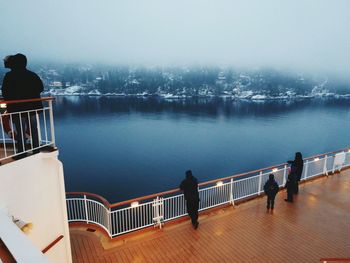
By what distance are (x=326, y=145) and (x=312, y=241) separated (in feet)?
149

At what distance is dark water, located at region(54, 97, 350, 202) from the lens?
29969 millimetres

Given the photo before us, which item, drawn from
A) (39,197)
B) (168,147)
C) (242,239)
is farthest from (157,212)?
(168,147)

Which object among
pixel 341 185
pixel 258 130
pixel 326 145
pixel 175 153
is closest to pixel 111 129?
pixel 175 153

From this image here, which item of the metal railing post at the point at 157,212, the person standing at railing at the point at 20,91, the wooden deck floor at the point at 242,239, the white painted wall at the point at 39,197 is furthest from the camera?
the metal railing post at the point at 157,212

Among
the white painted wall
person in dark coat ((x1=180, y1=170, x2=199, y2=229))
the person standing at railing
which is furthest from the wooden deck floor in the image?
the person standing at railing

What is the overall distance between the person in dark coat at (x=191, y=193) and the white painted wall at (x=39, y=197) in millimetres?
2865

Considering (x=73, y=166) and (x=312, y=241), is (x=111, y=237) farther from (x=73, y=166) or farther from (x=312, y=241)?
(x=73, y=166)

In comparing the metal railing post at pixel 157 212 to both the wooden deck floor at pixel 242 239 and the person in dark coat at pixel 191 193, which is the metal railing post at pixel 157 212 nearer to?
the wooden deck floor at pixel 242 239

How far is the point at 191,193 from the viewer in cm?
655

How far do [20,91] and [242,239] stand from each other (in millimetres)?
5735

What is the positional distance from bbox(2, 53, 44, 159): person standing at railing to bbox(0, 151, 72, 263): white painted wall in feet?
0.87

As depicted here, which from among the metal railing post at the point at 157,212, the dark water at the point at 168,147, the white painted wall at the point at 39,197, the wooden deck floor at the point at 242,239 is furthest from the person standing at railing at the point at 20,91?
the dark water at the point at 168,147

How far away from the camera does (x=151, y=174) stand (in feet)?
103

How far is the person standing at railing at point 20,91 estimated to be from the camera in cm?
394
